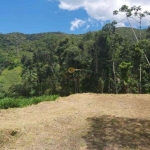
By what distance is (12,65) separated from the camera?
62.6 meters

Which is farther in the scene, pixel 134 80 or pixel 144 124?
pixel 134 80

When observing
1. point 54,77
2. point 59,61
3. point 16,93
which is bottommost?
point 16,93

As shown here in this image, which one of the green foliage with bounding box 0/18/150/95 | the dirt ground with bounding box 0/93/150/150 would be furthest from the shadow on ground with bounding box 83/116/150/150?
the green foliage with bounding box 0/18/150/95

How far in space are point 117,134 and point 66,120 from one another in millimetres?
1805

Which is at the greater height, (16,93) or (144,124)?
(144,124)

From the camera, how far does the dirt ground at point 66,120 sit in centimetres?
645

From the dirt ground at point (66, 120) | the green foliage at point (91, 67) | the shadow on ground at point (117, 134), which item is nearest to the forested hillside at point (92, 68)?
the green foliage at point (91, 67)

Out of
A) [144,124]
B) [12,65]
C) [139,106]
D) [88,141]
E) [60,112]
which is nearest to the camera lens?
[88,141]

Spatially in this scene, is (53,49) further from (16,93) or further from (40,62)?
(16,93)

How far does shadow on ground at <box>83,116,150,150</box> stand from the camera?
6406 millimetres

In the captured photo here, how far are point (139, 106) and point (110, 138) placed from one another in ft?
13.8

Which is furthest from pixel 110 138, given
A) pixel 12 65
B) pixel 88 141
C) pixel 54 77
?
pixel 12 65

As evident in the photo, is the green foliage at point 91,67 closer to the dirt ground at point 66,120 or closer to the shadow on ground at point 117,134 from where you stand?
the dirt ground at point 66,120

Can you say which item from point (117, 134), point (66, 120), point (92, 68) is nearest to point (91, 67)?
point (92, 68)
